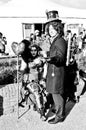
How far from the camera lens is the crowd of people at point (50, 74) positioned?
8.38 feet

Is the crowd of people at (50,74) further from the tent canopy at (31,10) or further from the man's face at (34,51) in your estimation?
the tent canopy at (31,10)

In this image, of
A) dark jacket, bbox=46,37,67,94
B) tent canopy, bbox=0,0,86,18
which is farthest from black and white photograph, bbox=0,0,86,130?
tent canopy, bbox=0,0,86,18

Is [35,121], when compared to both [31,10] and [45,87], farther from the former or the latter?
[31,10]

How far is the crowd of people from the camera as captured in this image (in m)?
2.55

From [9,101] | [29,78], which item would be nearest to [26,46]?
[29,78]

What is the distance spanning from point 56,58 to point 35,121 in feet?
3.97

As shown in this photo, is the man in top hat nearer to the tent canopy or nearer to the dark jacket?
the dark jacket

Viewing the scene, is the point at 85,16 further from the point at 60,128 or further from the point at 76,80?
the point at 60,128

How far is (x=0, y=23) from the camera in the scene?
921 centimetres

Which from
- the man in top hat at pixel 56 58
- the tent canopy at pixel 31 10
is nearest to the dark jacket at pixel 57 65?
the man in top hat at pixel 56 58

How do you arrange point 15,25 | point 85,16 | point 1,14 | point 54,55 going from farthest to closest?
point 85,16 < point 15,25 < point 1,14 < point 54,55

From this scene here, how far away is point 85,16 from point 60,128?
29.0 feet

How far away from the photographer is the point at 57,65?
2605mm

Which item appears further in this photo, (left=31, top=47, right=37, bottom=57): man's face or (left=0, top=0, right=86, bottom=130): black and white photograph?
(left=31, top=47, right=37, bottom=57): man's face
